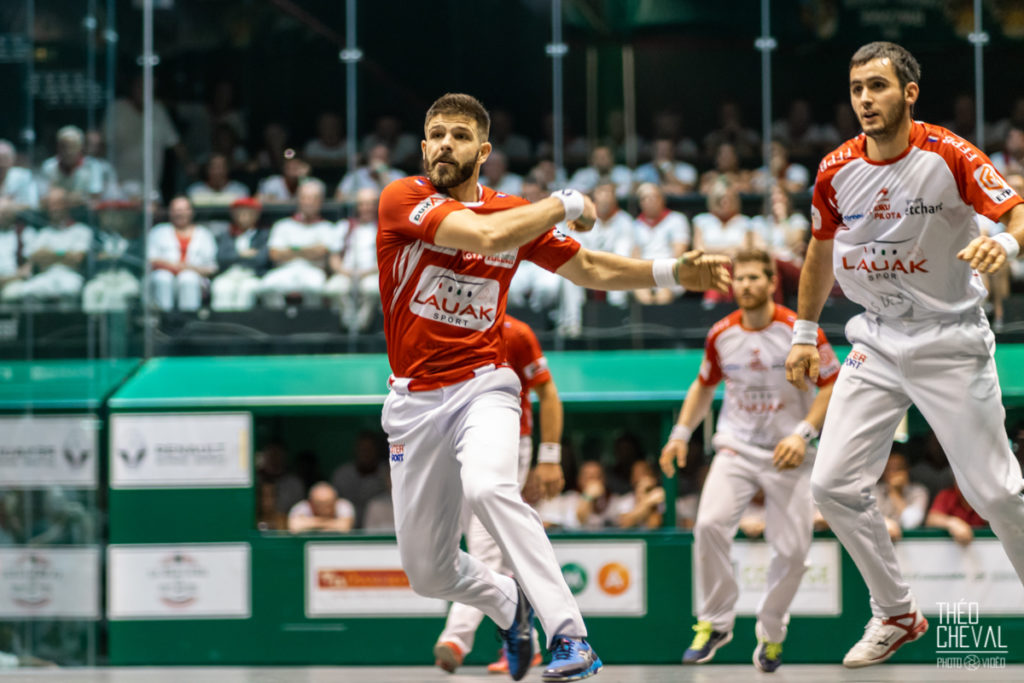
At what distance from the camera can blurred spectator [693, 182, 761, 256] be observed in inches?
372

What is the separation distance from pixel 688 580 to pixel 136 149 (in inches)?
Answer: 226

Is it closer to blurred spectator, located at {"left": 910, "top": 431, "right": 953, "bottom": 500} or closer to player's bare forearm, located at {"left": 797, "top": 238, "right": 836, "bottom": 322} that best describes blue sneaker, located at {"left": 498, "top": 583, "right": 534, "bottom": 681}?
player's bare forearm, located at {"left": 797, "top": 238, "right": 836, "bottom": 322}

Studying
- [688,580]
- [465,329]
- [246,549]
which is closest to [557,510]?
[688,580]

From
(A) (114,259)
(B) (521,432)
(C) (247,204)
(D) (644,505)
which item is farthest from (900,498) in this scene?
(A) (114,259)

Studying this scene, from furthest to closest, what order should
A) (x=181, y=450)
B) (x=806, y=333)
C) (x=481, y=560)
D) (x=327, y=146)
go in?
(x=327, y=146) < (x=181, y=450) < (x=481, y=560) < (x=806, y=333)

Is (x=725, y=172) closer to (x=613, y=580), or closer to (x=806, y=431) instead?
(x=613, y=580)

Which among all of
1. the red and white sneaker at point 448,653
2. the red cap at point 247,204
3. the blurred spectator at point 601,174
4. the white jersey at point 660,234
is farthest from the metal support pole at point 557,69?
the red and white sneaker at point 448,653

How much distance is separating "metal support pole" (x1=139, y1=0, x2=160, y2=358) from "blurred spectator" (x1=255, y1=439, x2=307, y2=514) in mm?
1400

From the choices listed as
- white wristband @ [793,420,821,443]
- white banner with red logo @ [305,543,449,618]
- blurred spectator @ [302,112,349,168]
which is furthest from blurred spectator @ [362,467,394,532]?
blurred spectator @ [302,112,349,168]

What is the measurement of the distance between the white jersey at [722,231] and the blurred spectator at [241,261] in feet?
10.9

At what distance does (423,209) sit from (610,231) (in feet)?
17.2

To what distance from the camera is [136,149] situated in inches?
411

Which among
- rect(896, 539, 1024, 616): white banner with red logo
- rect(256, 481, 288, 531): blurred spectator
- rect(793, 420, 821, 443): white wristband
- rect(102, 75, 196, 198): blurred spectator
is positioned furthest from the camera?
rect(102, 75, 196, 198): blurred spectator
